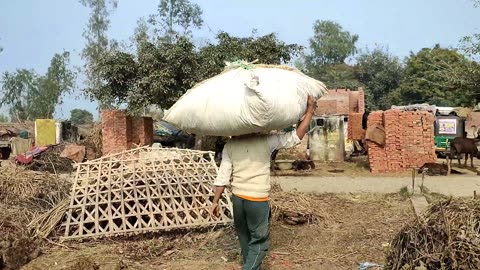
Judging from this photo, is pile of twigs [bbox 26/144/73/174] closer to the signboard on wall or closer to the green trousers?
the green trousers

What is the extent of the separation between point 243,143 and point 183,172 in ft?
10.5

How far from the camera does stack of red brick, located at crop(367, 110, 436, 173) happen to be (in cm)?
1552

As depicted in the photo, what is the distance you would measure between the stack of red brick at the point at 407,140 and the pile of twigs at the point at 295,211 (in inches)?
339

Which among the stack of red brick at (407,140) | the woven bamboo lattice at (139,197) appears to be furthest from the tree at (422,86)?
the woven bamboo lattice at (139,197)

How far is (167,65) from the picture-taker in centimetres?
1762

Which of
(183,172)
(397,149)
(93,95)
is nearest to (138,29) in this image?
(93,95)

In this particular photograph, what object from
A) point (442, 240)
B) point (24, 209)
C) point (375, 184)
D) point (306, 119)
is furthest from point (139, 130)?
point (442, 240)

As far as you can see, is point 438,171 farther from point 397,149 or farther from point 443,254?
point 443,254

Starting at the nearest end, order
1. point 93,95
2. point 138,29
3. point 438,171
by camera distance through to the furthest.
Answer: point 438,171, point 93,95, point 138,29

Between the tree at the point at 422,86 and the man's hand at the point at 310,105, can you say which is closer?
the man's hand at the point at 310,105

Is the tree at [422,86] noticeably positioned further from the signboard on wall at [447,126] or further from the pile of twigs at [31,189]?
the pile of twigs at [31,189]

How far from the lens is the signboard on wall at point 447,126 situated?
2073 centimetres

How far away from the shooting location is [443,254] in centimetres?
404

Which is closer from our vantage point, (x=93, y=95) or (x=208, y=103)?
(x=208, y=103)
